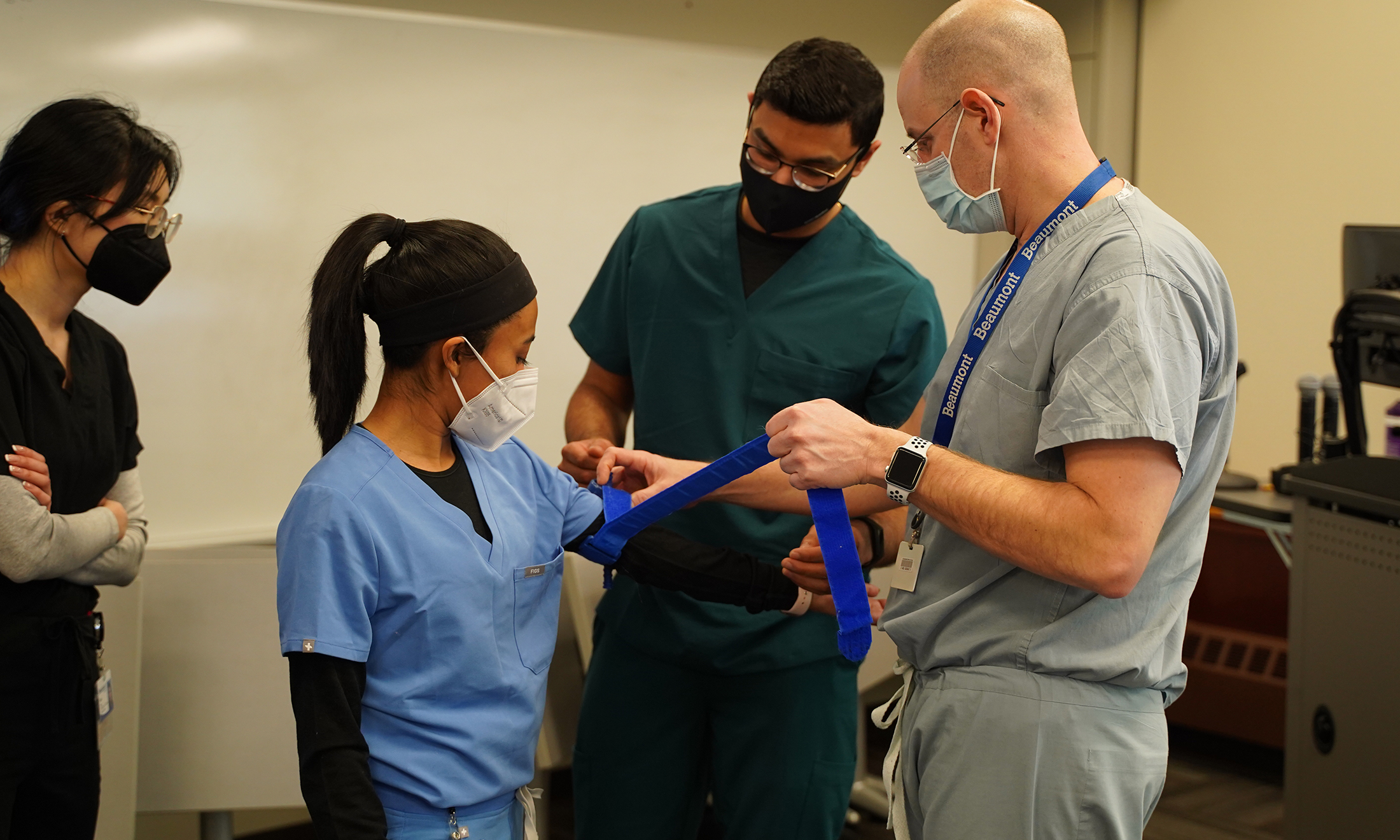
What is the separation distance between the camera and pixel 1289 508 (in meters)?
3.17

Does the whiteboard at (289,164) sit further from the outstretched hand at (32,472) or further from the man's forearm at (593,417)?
the outstretched hand at (32,472)

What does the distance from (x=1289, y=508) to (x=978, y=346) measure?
225 centimetres

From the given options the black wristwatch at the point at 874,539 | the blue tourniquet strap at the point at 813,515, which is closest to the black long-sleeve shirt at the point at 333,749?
the blue tourniquet strap at the point at 813,515

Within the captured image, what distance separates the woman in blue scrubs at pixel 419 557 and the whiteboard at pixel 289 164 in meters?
1.07

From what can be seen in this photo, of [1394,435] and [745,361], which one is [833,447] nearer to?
[745,361]

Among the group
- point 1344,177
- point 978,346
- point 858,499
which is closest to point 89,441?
point 858,499

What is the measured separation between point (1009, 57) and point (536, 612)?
979 millimetres

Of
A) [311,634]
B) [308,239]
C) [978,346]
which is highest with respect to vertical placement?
[308,239]

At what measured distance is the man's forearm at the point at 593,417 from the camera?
2.15 metres

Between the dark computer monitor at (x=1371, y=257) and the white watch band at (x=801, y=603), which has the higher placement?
the dark computer monitor at (x=1371, y=257)

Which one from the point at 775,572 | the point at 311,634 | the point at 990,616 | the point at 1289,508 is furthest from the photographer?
the point at 1289,508

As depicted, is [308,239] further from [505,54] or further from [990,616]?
[990,616]

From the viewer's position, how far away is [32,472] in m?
1.72

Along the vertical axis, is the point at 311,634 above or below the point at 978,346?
below
